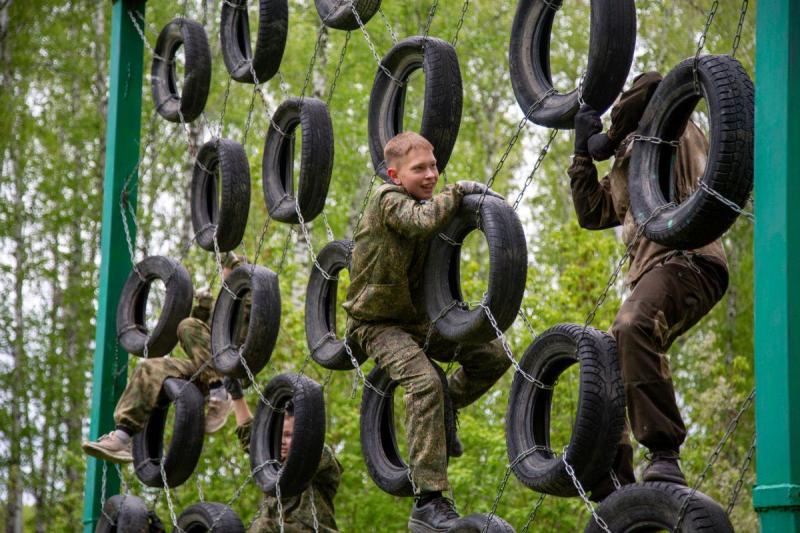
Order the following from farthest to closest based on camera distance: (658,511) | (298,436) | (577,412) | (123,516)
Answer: (123,516), (298,436), (577,412), (658,511)

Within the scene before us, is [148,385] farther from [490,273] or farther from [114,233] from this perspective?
[490,273]

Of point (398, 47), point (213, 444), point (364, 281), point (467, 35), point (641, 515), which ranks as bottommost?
point (213, 444)

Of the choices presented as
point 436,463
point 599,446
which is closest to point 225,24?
point 436,463

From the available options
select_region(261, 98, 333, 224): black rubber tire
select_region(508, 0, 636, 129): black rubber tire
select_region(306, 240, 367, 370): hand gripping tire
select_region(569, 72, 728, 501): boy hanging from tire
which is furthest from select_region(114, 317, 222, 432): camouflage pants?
select_region(569, 72, 728, 501): boy hanging from tire

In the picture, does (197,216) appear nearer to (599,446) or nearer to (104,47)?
(599,446)

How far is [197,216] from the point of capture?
21.7ft

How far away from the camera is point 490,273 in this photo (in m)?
4.28

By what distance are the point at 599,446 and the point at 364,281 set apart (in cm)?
127

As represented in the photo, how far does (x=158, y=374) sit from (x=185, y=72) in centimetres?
165

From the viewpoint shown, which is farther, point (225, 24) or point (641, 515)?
point (225, 24)

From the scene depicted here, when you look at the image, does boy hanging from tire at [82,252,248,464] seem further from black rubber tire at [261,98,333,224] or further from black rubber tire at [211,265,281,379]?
black rubber tire at [261,98,333,224]

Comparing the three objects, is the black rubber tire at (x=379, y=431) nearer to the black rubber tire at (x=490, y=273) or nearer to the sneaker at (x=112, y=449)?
the black rubber tire at (x=490, y=273)

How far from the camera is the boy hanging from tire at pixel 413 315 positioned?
14.6 ft

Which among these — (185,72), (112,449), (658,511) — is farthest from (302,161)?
(658,511)
